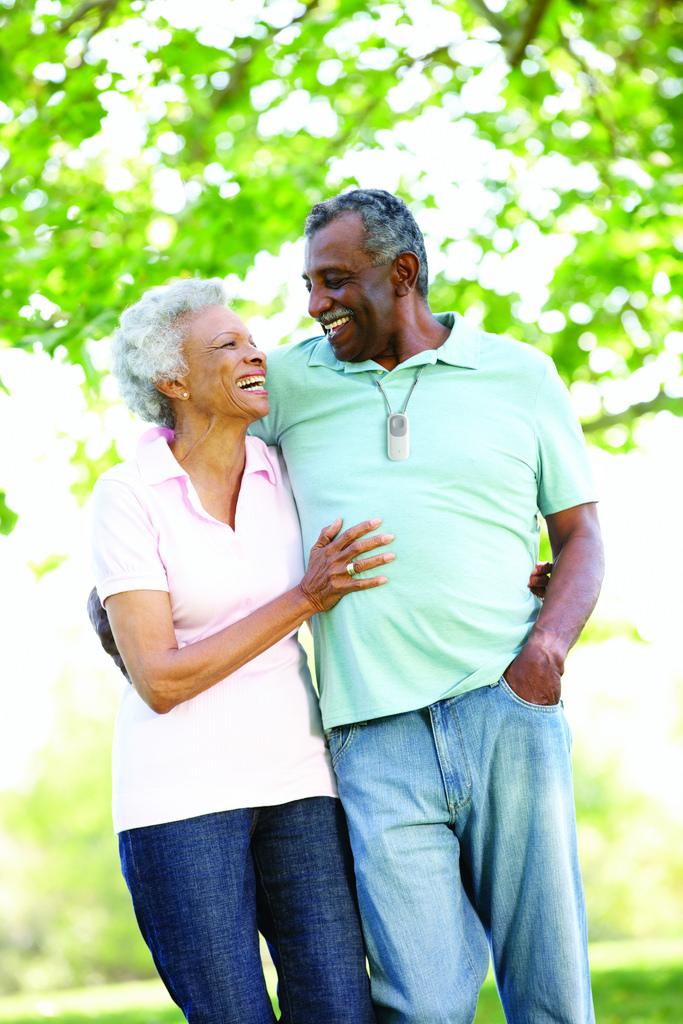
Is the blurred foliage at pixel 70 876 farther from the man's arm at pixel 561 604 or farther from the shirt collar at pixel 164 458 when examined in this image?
the man's arm at pixel 561 604

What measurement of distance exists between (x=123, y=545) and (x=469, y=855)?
1.14 m

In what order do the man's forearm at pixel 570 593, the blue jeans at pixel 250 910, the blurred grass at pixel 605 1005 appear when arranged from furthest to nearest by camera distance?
the blurred grass at pixel 605 1005 → the man's forearm at pixel 570 593 → the blue jeans at pixel 250 910

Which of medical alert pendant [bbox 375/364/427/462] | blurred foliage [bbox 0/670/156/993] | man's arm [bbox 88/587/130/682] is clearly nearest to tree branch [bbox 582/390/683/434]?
medical alert pendant [bbox 375/364/427/462]

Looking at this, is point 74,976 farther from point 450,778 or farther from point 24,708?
point 450,778

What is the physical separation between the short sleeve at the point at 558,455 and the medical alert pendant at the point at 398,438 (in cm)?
35

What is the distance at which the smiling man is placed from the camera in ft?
7.80

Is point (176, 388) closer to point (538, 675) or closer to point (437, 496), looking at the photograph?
point (437, 496)

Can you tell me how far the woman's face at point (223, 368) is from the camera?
268cm

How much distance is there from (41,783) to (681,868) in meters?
14.9

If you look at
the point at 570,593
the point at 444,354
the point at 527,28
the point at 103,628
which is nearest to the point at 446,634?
the point at 570,593

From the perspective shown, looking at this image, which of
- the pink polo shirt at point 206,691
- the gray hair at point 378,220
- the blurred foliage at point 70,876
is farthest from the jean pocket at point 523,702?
the blurred foliage at point 70,876

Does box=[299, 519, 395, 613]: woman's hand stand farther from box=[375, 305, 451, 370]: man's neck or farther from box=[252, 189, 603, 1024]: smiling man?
box=[375, 305, 451, 370]: man's neck

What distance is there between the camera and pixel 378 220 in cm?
278

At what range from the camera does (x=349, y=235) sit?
2758mm
